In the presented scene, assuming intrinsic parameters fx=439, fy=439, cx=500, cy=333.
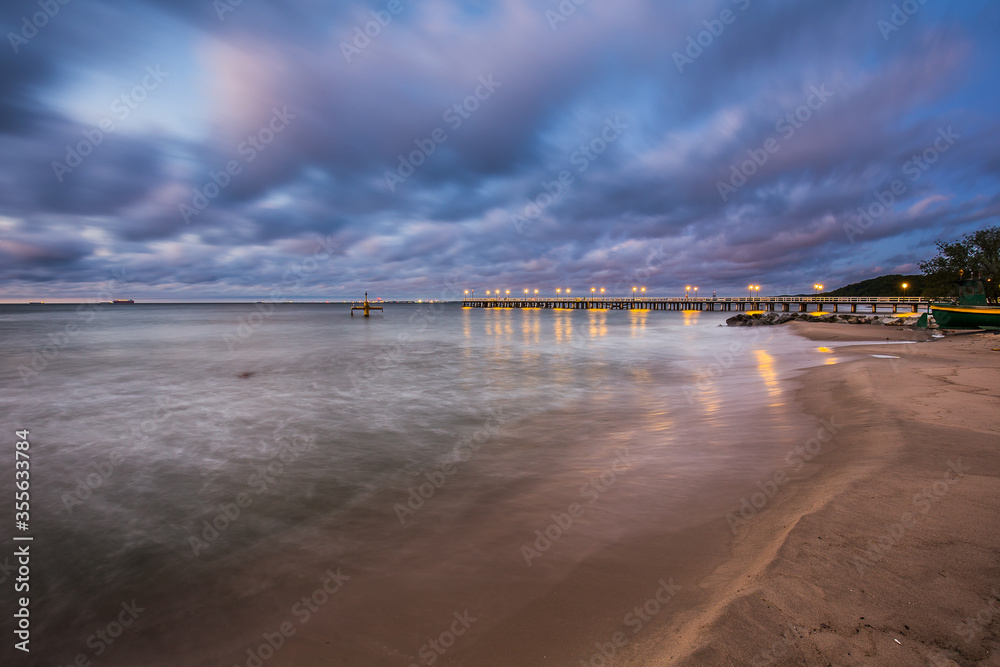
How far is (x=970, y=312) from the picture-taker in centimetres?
3238

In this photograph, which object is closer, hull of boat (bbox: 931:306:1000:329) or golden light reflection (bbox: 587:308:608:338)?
hull of boat (bbox: 931:306:1000:329)

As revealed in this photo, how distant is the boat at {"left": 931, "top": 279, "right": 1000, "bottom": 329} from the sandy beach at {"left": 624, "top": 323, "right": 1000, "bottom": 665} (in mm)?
35184

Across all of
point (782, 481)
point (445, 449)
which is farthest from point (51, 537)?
point (782, 481)

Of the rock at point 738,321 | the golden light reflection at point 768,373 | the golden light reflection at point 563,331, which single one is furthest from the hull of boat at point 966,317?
the golden light reflection at point 563,331

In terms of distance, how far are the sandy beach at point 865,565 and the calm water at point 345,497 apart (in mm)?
975

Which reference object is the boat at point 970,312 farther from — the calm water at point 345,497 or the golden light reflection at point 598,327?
the calm water at point 345,497

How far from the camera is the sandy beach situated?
300 cm

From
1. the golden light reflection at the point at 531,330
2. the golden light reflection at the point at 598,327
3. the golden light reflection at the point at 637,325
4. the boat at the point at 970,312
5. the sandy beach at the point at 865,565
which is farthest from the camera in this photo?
the golden light reflection at the point at 637,325

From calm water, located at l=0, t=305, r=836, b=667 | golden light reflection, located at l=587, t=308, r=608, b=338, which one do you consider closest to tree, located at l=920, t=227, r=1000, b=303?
golden light reflection, located at l=587, t=308, r=608, b=338

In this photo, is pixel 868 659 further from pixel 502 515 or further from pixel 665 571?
pixel 502 515

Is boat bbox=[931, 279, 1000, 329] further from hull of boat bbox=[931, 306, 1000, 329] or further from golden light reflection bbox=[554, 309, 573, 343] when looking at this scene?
golden light reflection bbox=[554, 309, 573, 343]

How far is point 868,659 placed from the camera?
9.31ft

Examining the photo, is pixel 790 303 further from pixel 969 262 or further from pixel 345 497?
pixel 345 497

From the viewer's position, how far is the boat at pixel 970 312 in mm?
31734
